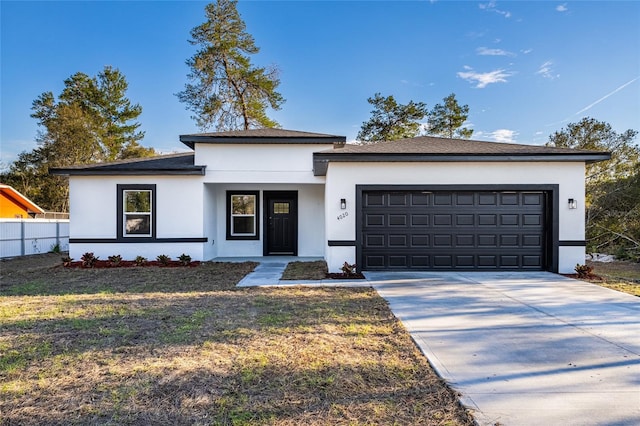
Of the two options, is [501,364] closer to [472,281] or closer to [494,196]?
[472,281]

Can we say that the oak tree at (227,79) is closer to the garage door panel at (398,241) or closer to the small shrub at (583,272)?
the garage door panel at (398,241)

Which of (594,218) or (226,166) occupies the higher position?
(226,166)

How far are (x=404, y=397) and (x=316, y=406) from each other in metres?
0.73

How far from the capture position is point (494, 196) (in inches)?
350

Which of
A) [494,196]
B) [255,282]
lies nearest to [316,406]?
[255,282]

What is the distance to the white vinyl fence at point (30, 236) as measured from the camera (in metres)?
13.7

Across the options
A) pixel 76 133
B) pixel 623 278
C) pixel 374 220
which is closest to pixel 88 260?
pixel 374 220

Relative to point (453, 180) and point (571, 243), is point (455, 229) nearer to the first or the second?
point (453, 180)

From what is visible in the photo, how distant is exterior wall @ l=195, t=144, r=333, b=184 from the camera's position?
37.7ft

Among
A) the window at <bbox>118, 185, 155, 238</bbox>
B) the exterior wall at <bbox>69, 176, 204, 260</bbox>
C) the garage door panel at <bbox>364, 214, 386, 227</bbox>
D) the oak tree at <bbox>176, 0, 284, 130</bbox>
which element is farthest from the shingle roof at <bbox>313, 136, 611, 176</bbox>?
the oak tree at <bbox>176, 0, 284, 130</bbox>

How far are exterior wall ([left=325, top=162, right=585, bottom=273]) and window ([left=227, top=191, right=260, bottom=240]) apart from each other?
489 centimetres

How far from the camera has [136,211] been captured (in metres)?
11.3

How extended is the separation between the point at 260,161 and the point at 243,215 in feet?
8.17

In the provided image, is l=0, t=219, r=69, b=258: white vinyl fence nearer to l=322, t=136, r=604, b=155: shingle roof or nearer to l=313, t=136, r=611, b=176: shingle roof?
l=313, t=136, r=611, b=176: shingle roof
